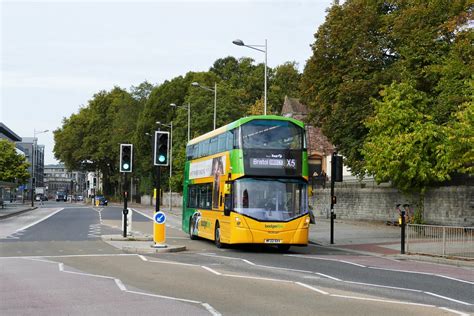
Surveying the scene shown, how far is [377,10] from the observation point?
3975 cm

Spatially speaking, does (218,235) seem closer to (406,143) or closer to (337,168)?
(337,168)

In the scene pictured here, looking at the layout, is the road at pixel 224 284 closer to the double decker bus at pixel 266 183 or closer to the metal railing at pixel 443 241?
the double decker bus at pixel 266 183

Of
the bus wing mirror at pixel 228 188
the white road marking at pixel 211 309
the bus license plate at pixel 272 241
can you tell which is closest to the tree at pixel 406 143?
the bus license plate at pixel 272 241

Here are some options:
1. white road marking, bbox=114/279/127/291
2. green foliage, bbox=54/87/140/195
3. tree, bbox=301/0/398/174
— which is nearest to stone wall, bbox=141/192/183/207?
green foliage, bbox=54/87/140/195

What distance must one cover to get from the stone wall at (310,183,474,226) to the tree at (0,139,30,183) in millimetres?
38441

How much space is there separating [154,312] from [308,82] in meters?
34.5

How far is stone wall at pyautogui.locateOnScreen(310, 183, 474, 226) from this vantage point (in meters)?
32.1

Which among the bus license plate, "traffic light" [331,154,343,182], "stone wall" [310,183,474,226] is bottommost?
the bus license plate

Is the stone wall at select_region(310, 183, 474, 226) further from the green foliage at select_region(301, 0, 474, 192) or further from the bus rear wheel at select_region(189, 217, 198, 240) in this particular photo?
the bus rear wheel at select_region(189, 217, 198, 240)

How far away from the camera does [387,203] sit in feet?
129

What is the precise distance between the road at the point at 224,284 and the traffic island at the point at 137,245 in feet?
1.94

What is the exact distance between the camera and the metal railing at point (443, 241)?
2066 cm

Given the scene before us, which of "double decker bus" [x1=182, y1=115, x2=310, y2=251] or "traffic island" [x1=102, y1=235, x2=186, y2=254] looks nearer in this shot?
"double decker bus" [x1=182, y1=115, x2=310, y2=251]

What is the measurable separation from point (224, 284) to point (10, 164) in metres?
67.4
